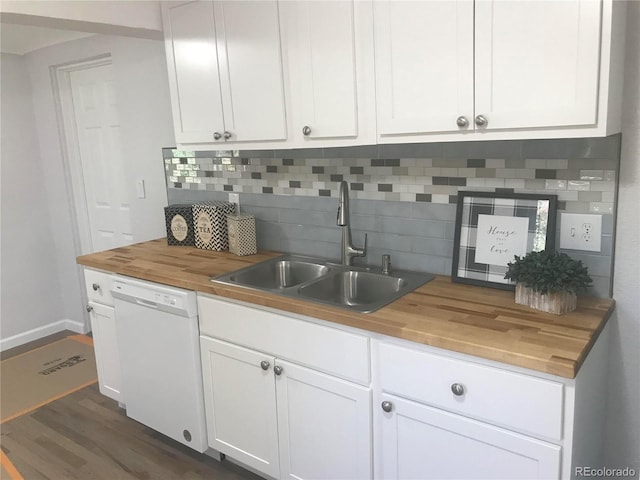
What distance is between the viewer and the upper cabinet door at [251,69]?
2.14 metres

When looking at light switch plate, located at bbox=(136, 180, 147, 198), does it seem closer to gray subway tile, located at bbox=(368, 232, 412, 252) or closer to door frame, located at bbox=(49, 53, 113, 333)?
door frame, located at bbox=(49, 53, 113, 333)

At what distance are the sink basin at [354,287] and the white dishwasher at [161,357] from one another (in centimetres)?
56

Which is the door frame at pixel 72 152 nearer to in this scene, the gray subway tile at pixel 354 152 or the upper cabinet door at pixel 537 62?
the gray subway tile at pixel 354 152

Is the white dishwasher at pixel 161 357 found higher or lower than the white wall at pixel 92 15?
lower

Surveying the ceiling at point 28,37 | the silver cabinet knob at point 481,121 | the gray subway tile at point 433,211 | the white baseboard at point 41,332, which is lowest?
the white baseboard at point 41,332

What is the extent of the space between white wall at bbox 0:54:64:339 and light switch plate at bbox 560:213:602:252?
3762 millimetres

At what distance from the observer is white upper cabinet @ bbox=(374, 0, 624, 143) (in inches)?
57.9

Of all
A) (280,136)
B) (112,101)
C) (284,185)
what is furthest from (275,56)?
(112,101)

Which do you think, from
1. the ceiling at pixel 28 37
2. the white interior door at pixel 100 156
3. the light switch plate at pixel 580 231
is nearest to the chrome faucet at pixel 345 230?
the light switch plate at pixel 580 231

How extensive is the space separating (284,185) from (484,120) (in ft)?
3.99

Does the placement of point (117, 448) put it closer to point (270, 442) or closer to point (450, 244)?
point (270, 442)

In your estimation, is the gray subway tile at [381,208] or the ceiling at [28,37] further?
the ceiling at [28,37]

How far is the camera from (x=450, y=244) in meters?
2.14

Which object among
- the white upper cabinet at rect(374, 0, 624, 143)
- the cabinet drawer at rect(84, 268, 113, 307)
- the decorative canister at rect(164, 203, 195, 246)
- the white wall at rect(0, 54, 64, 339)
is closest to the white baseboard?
A: the white wall at rect(0, 54, 64, 339)
